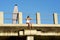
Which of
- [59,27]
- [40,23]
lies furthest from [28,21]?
[59,27]

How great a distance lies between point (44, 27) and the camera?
72.8 feet

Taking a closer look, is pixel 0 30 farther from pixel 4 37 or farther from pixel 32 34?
pixel 32 34

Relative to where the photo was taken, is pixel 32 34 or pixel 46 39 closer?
pixel 32 34

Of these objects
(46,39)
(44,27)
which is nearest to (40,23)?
(44,27)

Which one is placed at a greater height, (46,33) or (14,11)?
(14,11)

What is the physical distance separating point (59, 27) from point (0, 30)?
4157 mm

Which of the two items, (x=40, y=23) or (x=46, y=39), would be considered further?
(x=46, y=39)

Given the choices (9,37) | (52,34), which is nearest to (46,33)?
(52,34)

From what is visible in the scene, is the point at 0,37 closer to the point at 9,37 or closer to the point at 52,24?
the point at 9,37

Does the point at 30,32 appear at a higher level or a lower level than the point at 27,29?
lower

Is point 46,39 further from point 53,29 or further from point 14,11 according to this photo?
point 14,11

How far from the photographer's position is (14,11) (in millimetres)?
24031

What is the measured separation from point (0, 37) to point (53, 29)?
3.83m

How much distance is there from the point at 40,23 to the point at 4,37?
9.12 feet
